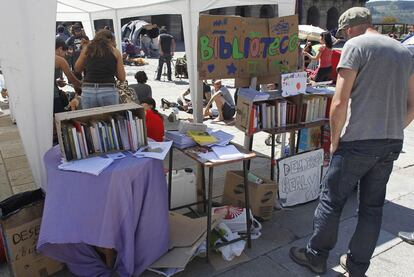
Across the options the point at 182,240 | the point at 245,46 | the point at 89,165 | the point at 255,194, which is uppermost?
the point at 245,46

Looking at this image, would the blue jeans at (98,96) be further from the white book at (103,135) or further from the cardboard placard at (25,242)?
the cardboard placard at (25,242)

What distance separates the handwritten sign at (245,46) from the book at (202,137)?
634mm

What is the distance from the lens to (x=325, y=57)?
26.7ft

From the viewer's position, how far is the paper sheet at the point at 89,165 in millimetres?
2426

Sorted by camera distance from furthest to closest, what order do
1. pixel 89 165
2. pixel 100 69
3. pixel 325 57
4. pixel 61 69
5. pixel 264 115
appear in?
pixel 325 57 → pixel 61 69 → pixel 100 69 → pixel 264 115 → pixel 89 165

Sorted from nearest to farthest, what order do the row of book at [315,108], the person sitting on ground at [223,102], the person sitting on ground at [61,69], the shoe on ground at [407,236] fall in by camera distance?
1. the shoe on ground at [407,236]
2. the row of book at [315,108]
3. the person sitting on ground at [61,69]
4. the person sitting on ground at [223,102]

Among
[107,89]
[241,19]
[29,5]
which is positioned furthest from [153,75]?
[29,5]

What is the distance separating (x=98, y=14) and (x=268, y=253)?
24.7ft

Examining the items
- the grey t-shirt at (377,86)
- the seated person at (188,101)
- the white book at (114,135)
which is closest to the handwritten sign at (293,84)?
the grey t-shirt at (377,86)

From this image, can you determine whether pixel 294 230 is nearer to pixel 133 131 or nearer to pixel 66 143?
pixel 133 131

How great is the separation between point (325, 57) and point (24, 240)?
7.24 m

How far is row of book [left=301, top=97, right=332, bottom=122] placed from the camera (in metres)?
3.85

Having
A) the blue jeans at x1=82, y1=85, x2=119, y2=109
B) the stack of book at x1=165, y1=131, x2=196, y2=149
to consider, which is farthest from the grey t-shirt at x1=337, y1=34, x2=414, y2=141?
the blue jeans at x1=82, y1=85, x2=119, y2=109

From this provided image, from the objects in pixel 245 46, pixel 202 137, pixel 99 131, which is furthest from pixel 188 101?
pixel 99 131
